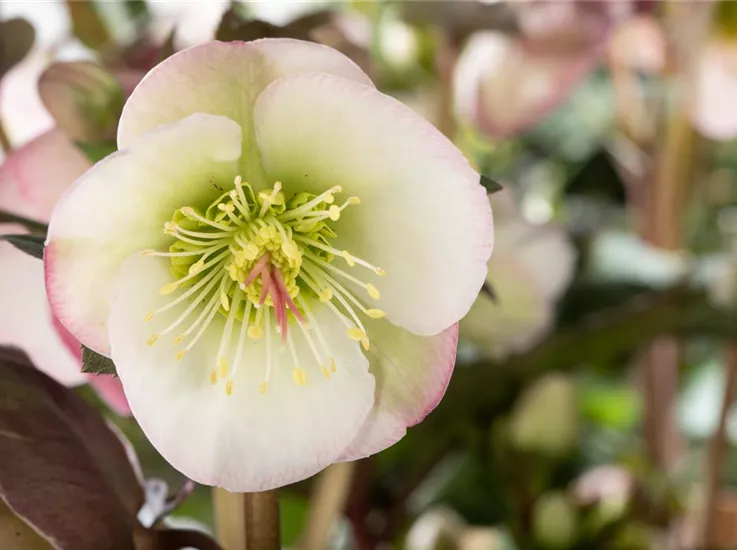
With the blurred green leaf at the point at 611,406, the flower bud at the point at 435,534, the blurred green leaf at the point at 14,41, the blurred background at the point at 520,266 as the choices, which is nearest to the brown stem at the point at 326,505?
the blurred background at the point at 520,266

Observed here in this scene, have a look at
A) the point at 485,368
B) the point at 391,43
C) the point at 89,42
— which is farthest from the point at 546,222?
the point at 89,42

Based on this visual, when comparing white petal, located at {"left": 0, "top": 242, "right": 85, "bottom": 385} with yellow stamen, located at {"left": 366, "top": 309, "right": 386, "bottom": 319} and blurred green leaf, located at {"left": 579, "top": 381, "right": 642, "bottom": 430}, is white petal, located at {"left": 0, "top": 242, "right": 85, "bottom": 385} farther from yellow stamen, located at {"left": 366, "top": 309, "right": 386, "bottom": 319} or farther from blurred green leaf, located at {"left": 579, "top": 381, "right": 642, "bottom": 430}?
blurred green leaf, located at {"left": 579, "top": 381, "right": 642, "bottom": 430}

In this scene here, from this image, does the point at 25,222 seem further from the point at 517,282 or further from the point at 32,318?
the point at 517,282

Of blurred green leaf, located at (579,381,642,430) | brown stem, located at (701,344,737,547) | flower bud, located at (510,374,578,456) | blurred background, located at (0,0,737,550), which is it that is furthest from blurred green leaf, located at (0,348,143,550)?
blurred green leaf, located at (579,381,642,430)

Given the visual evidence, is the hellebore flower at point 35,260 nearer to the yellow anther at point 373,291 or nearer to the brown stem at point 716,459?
the yellow anther at point 373,291

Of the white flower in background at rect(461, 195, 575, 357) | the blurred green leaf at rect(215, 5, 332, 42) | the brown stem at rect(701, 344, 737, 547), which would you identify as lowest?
the brown stem at rect(701, 344, 737, 547)

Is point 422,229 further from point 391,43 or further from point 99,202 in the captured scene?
point 391,43

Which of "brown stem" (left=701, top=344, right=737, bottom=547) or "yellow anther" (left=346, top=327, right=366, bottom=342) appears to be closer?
"yellow anther" (left=346, top=327, right=366, bottom=342)
